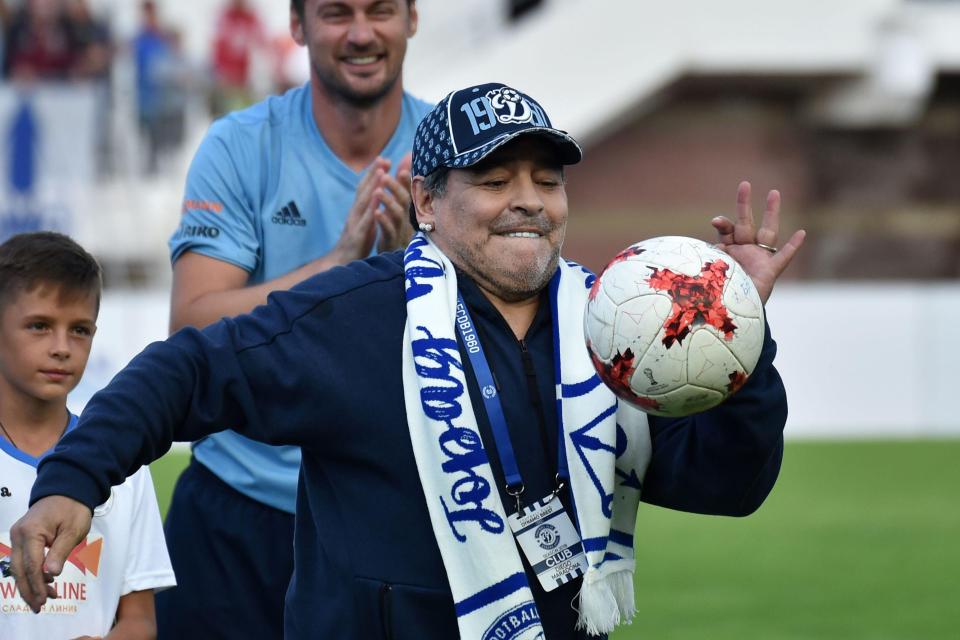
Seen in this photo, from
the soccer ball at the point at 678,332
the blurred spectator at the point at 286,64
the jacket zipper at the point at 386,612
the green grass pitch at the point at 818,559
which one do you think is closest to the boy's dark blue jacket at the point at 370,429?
the jacket zipper at the point at 386,612

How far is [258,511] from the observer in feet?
17.4

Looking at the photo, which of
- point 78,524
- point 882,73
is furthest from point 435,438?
point 882,73

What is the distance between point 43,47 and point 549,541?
15.2 m

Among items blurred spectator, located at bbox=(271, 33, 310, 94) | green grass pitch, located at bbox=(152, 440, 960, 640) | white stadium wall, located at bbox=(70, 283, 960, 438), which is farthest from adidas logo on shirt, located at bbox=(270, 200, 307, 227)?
blurred spectator, located at bbox=(271, 33, 310, 94)

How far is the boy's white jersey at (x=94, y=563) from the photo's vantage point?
169 inches

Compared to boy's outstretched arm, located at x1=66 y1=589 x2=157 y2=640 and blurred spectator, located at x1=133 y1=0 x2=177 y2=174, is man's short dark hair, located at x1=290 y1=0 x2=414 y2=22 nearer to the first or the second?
boy's outstretched arm, located at x1=66 y1=589 x2=157 y2=640

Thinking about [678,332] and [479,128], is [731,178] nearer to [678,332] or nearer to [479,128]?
[479,128]

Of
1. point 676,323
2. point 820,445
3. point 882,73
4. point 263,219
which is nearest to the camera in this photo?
point 676,323

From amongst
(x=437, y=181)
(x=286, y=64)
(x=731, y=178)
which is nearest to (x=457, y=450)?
(x=437, y=181)

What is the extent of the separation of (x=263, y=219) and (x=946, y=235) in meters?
20.8

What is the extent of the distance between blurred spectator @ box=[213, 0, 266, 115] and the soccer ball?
15816mm

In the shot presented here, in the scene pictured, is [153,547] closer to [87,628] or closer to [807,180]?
[87,628]

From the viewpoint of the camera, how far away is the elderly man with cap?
3941 millimetres

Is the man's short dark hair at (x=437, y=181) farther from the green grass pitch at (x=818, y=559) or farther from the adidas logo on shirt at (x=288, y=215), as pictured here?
the green grass pitch at (x=818, y=559)
